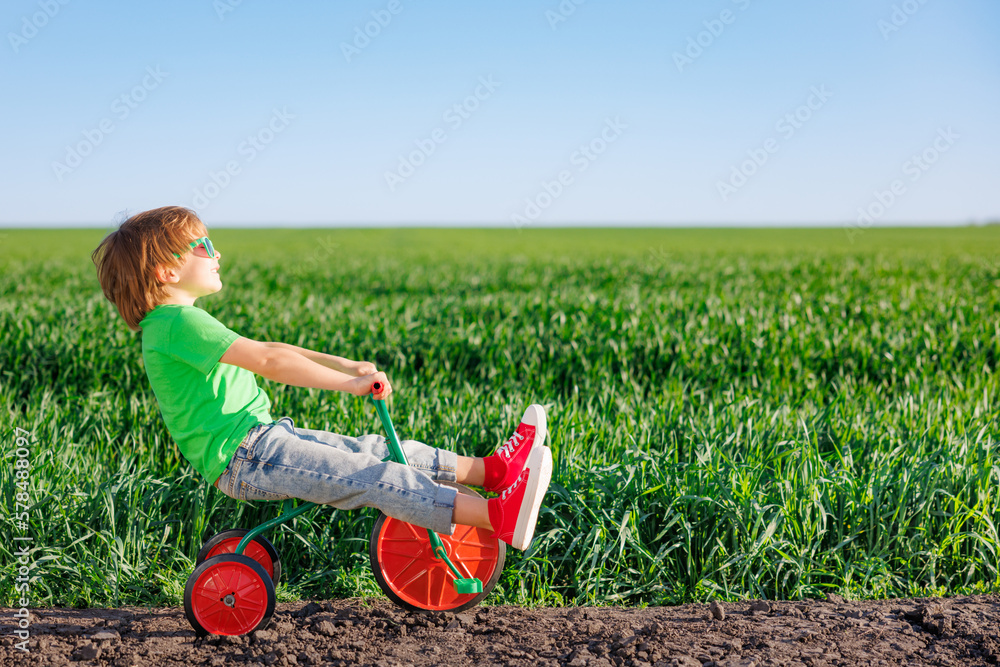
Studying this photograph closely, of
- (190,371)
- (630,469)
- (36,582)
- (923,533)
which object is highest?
(190,371)

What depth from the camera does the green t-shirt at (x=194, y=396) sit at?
2.47m

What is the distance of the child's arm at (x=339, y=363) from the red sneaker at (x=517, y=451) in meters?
0.60

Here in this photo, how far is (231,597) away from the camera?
256 centimetres

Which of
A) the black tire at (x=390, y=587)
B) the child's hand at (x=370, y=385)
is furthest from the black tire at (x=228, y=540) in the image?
the child's hand at (x=370, y=385)

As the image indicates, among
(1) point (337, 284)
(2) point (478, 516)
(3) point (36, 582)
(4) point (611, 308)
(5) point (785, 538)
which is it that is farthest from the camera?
(1) point (337, 284)

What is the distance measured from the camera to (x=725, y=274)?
1739cm

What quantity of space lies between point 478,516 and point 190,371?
3.91 ft

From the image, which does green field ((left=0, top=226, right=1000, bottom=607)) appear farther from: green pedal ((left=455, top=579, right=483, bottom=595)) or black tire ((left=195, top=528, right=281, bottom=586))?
green pedal ((left=455, top=579, right=483, bottom=595))

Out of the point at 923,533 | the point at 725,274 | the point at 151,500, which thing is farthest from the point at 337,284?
the point at 923,533

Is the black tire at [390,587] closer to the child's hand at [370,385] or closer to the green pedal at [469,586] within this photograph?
the green pedal at [469,586]

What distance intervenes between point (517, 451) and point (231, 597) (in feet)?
3.92

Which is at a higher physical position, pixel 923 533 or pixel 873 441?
pixel 873 441

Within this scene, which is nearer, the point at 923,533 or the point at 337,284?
the point at 923,533

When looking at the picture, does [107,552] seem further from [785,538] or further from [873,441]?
[873,441]
